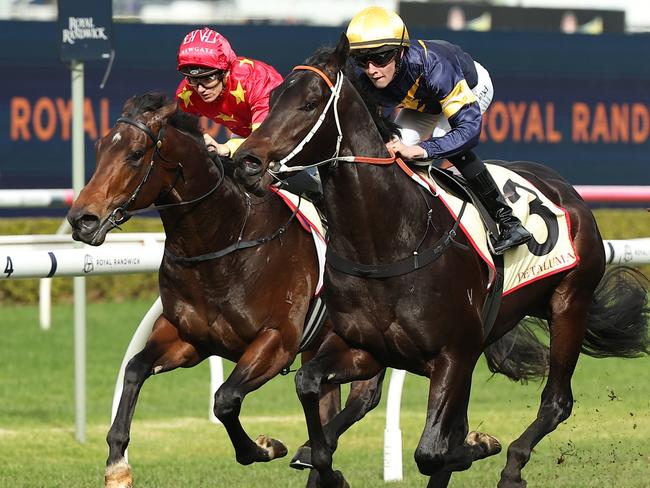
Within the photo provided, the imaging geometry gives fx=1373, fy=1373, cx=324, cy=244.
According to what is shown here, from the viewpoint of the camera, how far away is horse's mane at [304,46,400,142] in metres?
4.06

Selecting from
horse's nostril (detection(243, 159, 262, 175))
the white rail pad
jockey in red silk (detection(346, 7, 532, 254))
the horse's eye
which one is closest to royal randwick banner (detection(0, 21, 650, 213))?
the white rail pad

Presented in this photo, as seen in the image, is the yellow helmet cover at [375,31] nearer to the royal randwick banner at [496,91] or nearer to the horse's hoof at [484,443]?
the horse's hoof at [484,443]

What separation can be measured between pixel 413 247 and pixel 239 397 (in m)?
0.83

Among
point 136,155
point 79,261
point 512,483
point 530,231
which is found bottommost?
point 512,483

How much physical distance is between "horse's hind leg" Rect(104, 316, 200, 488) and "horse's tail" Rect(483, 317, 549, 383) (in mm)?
1399

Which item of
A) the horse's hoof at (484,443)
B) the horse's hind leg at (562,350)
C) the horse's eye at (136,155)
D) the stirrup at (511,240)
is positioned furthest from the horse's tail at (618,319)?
the horse's eye at (136,155)

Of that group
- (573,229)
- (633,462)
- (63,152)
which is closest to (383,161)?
(573,229)

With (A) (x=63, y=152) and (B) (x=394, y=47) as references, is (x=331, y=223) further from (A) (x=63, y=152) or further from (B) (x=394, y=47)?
(A) (x=63, y=152)

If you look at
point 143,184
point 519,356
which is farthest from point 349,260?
point 519,356

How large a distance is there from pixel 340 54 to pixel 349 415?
1.37 metres

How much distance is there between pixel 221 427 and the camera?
23.7 feet

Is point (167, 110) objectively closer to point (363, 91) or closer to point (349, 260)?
point (363, 91)

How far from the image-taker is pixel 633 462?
5.99m

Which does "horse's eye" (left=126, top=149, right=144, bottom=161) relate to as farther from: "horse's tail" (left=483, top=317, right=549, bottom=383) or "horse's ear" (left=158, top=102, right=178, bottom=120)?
"horse's tail" (left=483, top=317, right=549, bottom=383)
